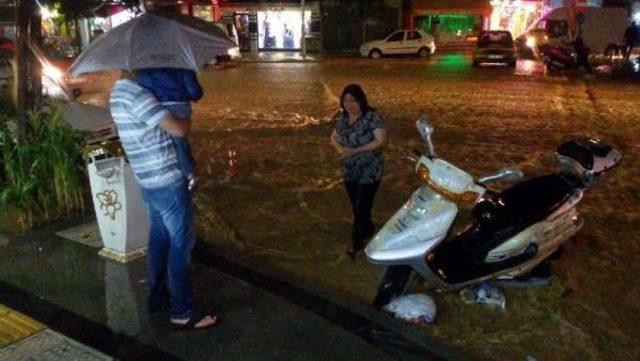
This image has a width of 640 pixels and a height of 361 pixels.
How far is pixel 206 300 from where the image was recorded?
14.5ft

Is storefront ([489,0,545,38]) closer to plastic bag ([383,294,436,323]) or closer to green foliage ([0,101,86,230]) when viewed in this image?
green foliage ([0,101,86,230])

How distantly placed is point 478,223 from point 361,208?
1213mm

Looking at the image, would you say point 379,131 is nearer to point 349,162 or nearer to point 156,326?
point 349,162

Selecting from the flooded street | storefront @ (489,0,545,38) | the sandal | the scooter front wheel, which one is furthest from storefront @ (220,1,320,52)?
the sandal

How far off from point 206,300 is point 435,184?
1819 mm

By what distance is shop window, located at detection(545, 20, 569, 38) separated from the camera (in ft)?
95.1

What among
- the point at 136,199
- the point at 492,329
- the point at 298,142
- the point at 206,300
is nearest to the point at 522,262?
the point at 492,329

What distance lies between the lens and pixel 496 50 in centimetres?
2505

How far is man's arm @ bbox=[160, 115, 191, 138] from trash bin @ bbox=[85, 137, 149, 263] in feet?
4.57

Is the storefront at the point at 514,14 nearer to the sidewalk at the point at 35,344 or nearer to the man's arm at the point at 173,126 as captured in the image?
the man's arm at the point at 173,126

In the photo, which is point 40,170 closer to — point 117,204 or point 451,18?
point 117,204

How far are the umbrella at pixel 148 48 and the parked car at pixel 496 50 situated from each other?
75.4ft

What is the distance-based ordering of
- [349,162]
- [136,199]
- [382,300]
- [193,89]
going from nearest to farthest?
[193,89]
[382,300]
[136,199]
[349,162]

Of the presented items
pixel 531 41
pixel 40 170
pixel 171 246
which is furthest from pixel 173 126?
pixel 531 41
